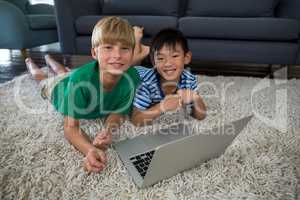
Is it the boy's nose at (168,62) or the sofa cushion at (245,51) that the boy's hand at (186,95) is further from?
the sofa cushion at (245,51)

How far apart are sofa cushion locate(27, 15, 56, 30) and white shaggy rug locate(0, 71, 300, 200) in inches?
53.9

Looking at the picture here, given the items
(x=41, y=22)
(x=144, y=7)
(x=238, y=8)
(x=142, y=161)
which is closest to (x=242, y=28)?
(x=238, y=8)

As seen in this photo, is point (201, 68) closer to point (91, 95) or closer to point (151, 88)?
point (151, 88)

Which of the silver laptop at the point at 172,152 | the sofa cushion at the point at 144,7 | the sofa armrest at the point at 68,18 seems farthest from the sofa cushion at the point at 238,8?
the silver laptop at the point at 172,152

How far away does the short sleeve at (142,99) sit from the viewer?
991mm

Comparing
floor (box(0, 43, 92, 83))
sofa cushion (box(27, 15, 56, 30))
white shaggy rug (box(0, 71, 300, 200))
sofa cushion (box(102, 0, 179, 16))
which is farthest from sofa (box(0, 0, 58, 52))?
white shaggy rug (box(0, 71, 300, 200))

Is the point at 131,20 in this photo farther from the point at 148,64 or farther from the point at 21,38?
the point at 21,38

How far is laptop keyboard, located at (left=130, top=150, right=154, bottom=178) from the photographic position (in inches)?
25.2

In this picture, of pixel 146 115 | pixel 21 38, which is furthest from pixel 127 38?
pixel 21 38

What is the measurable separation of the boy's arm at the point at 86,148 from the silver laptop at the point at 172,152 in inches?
2.7

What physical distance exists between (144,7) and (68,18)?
63 centimetres

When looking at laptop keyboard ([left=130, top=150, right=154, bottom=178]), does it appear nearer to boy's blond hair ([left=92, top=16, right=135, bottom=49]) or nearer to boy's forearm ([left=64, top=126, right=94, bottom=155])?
boy's forearm ([left=64, top=126, right=94, bottom=155])

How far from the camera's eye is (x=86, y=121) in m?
0.99

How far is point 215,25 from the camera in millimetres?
1727
